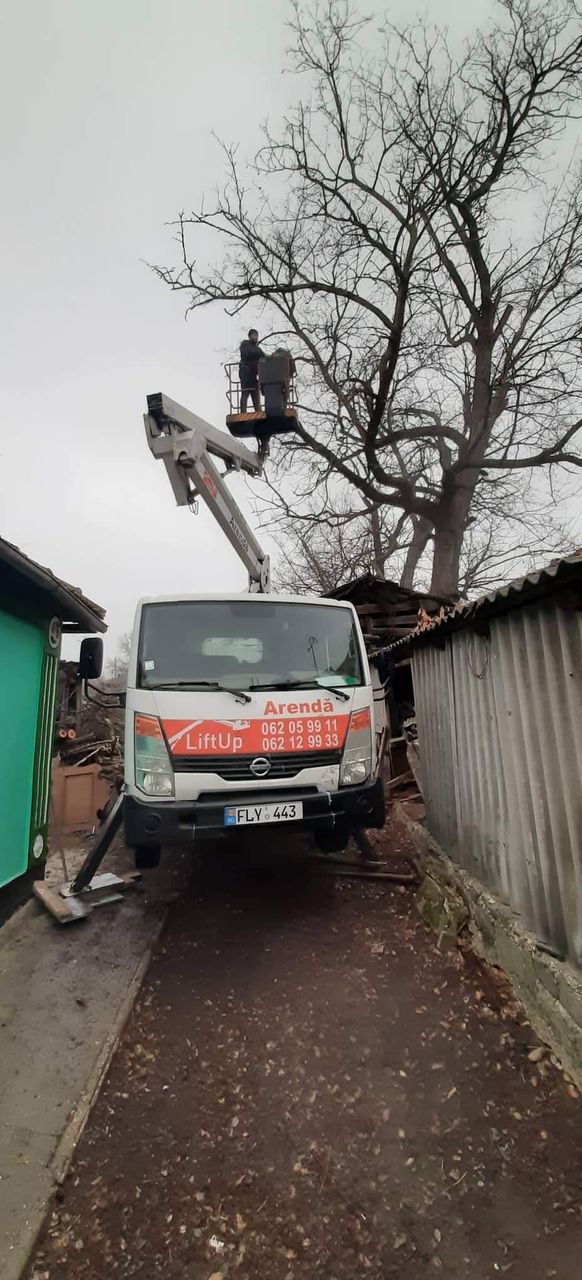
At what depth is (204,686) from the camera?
3.97 m

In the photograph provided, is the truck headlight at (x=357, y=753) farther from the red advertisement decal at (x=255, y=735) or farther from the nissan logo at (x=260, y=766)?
the nissan logo at (x=260, y=766)

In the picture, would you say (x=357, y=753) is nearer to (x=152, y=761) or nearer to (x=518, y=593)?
(x=152, y=761)

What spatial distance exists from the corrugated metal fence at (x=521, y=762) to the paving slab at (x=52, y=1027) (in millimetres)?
2494

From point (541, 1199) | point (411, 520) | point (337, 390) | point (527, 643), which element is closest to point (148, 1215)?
point (541, 1199)

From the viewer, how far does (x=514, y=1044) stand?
2.90 meters

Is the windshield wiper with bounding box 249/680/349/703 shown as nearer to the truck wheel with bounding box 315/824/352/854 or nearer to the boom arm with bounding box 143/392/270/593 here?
the truck wheel with bounding box 315/824/352/854

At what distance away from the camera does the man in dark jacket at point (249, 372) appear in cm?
828

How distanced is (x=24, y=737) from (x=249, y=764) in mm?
1633

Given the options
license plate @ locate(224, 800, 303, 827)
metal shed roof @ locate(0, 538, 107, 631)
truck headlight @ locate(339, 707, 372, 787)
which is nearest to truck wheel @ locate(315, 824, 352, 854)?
truck headlight @ locate(339, 707, 372, 787)

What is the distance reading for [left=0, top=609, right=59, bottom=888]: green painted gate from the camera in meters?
3.63

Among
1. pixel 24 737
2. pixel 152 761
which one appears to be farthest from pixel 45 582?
pixel 152 761

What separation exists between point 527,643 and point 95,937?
382 cm

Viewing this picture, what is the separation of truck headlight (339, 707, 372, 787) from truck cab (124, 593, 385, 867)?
12 millimetres

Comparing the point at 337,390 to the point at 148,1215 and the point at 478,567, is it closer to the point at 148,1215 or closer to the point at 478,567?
the point at 478,567
